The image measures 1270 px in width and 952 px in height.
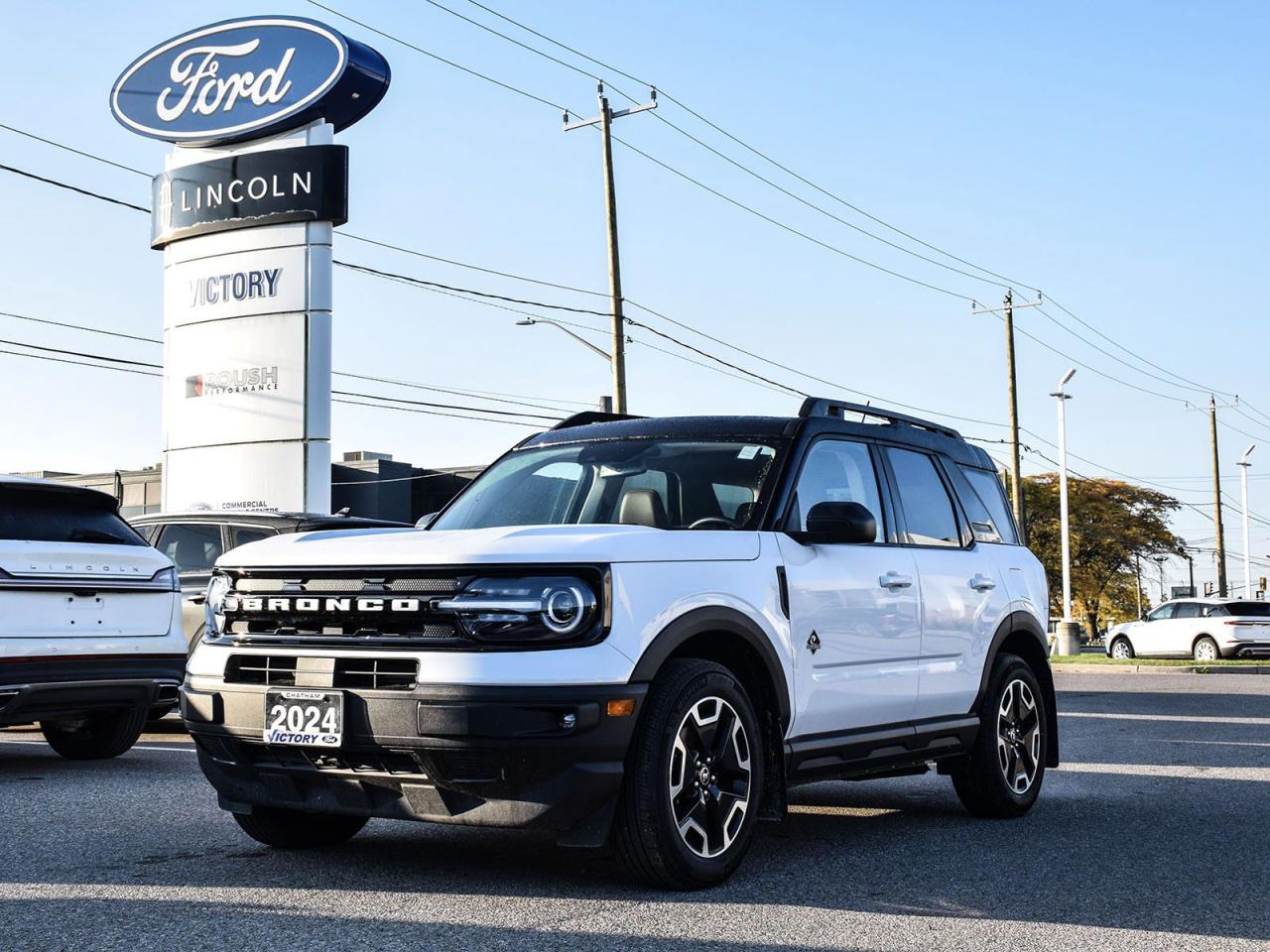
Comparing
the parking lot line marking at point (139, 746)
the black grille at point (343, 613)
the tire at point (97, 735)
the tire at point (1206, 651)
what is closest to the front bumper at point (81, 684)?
the tire at point (97, 735)

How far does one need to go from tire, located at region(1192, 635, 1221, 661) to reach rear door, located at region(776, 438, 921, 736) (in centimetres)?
2928

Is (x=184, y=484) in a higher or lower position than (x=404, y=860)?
higher

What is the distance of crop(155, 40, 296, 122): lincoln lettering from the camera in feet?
75.4

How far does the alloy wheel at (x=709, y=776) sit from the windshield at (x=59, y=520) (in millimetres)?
5136

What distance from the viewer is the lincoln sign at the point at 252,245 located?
22.3m

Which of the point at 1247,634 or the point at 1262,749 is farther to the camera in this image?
the point at 1247,634

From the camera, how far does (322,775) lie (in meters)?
5.53

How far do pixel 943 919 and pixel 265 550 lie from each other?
2905 mm

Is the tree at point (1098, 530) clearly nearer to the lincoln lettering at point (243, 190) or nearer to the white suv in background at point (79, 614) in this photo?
the lincoln lettering at point (243, 190)

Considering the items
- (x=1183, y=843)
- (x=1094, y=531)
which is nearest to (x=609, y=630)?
(x=1183, y=843)

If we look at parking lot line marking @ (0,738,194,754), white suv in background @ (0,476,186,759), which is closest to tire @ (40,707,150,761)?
white suv in background @ (0,476,186,759)

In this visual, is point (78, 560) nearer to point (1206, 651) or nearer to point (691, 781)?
point (691, 781)

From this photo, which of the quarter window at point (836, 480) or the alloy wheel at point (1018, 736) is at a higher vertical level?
the quarter window at point (836, 480)

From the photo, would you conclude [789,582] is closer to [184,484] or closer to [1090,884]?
[1090,884]
